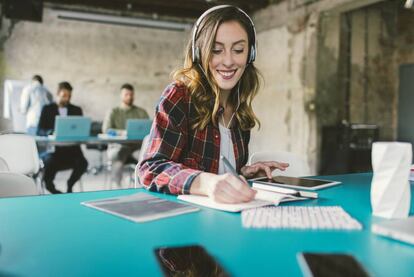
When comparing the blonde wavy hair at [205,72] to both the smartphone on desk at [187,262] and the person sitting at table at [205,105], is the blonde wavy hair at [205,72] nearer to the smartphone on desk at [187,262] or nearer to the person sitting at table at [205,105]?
the person sitting at table at [205,105]

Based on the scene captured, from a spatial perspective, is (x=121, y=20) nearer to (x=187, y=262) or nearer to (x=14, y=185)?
(x=14, y=185)

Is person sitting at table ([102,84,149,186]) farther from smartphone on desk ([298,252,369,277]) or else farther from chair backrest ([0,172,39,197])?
smartphone on desk ([298,252,369,277])

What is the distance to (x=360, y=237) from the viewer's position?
2.72 feet

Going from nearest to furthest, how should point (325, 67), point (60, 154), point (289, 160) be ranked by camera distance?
point (289, 160)
point (60, 154)
point (325, 67)

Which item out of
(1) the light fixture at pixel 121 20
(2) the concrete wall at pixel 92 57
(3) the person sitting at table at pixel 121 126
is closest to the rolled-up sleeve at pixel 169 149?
(3) the person sitting at table at pixel 121 126

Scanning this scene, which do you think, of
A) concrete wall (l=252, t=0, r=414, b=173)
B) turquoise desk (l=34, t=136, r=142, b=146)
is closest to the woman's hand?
turquoise desk (l=34, t=136, r=142, b=146)

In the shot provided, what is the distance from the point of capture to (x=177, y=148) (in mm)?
1426

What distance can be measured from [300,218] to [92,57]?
7.26m

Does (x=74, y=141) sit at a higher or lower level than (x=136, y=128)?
lower

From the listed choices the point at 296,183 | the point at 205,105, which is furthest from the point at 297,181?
the point at 205,105

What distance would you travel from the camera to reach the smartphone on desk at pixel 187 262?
618 mm

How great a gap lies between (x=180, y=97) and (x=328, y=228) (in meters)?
0.80

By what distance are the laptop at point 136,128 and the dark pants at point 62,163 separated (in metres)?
0.65

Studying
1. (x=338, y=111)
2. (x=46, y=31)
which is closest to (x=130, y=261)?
(x=338, y=111)
